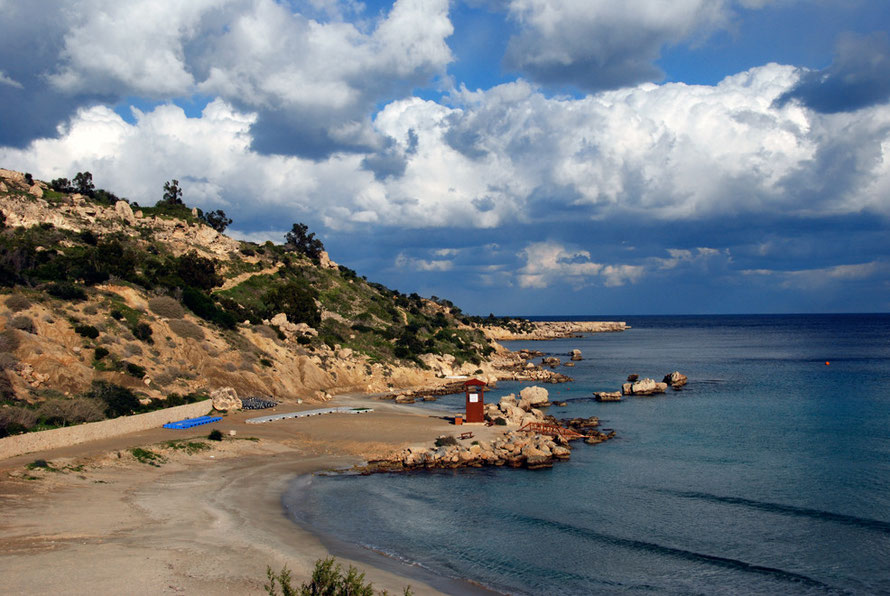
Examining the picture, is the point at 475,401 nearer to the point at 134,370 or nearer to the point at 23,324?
the point at 134,370

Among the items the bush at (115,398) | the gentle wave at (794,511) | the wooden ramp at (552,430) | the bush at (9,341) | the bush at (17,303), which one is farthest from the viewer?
the wooden ramp at (552,430)

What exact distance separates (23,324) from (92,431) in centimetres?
1325

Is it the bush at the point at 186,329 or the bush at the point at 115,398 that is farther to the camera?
the bush at the point at 186,329

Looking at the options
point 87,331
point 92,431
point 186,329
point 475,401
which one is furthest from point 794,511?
point 186,329

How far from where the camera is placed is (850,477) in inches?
1289

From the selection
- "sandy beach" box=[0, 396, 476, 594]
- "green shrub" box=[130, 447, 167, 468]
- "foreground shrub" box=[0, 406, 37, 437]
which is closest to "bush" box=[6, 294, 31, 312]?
"foreground shrub" box=[0, 406, 37, 437]

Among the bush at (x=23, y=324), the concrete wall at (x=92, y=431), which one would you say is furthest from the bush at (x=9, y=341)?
the concrete wall at (x=92, y=431)

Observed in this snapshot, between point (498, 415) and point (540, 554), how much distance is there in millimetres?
26621

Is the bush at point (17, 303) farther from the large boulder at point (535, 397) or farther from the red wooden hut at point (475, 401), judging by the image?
the large boulder at point (535, 397)

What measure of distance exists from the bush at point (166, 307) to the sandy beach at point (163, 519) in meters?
19.5

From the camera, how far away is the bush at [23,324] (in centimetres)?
4128

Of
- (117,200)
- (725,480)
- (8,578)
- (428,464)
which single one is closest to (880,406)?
(725,480)

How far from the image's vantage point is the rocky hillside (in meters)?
41.1

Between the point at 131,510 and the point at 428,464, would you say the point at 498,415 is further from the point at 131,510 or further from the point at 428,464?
the point at 131,510
